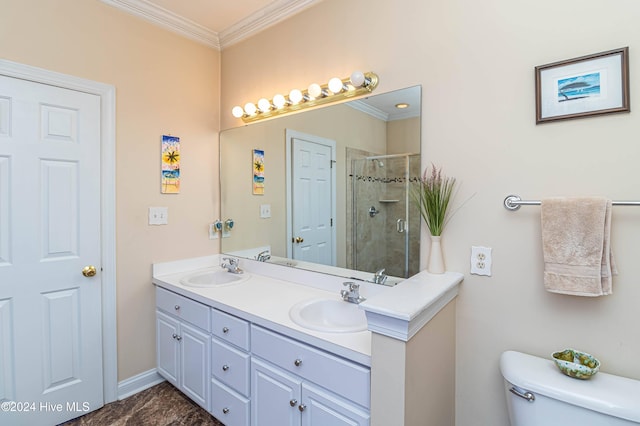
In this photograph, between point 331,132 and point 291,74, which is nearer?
point 331,132

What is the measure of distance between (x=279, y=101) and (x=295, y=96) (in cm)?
14

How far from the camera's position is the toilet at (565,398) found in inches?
37.4

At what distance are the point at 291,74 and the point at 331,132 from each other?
0.53 meters

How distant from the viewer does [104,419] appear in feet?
6.13

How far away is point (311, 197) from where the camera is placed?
1986 millimetres

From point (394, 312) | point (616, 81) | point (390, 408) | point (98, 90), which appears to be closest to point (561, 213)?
point (616, 81)

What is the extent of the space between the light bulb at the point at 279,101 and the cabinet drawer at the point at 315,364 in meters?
1.36

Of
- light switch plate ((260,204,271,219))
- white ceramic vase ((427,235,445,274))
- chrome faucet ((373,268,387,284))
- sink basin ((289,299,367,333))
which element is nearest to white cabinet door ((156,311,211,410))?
sink basin ((289,299,367,333))

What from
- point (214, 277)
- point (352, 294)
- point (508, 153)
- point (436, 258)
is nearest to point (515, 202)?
point (508, 153)

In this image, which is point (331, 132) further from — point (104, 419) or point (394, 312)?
point (104, 419)

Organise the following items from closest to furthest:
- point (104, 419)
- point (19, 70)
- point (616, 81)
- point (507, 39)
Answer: point (616, 81)
point (507, 39)
point (19, 70)
point (104, 419)

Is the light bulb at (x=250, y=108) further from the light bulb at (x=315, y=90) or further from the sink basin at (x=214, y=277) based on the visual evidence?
the sink basin at (x=214, y=277)

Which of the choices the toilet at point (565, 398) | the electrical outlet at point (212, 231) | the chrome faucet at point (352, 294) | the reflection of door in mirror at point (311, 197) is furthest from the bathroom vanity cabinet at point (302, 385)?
the electrical outlet at point (212, 231)

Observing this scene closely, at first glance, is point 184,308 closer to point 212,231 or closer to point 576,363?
point 212,231
